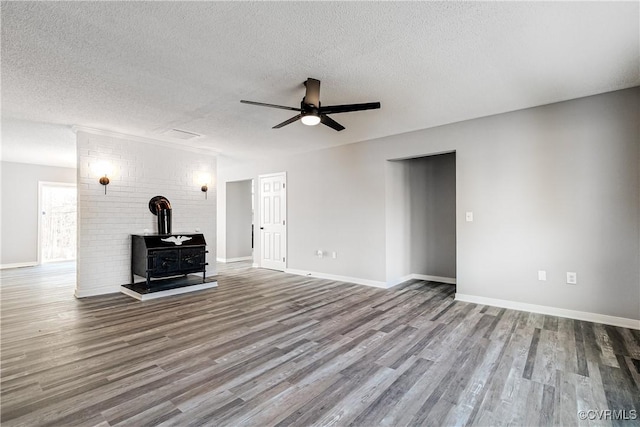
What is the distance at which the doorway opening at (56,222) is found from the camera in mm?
7902

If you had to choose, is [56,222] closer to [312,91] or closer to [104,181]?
[104,181]

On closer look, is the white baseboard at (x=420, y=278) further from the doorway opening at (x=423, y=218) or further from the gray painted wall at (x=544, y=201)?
the gray painted wall at (x=544, y=201)

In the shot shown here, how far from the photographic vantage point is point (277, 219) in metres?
6.88

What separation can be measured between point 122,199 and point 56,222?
199 inches

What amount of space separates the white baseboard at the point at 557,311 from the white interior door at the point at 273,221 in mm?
3770

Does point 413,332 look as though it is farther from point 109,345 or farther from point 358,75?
point 109,345

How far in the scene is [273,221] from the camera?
22.9 feet

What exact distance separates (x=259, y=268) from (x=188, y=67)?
5.06 m

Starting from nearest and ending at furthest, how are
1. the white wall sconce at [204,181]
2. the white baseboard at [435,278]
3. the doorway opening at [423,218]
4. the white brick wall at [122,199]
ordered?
the white brick wall at [122,199] → the doorway opening at [423,218] → the white baseboard at [435,278] → the white wall sconce at [204,181]

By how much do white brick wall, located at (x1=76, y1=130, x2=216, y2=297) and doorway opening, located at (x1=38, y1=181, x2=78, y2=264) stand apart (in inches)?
185

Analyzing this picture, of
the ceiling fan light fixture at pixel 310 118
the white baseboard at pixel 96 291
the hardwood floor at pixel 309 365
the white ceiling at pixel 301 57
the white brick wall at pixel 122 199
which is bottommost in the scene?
the hardwood floor at pixel 309 365

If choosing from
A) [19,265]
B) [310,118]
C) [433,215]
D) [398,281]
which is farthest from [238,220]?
[310,118]

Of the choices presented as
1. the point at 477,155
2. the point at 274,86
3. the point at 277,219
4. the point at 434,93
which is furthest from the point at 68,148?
the point at 477,155

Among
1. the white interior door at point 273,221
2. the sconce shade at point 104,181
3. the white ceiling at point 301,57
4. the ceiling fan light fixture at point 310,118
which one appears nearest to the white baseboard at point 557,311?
the white ceiling at point 301,57
